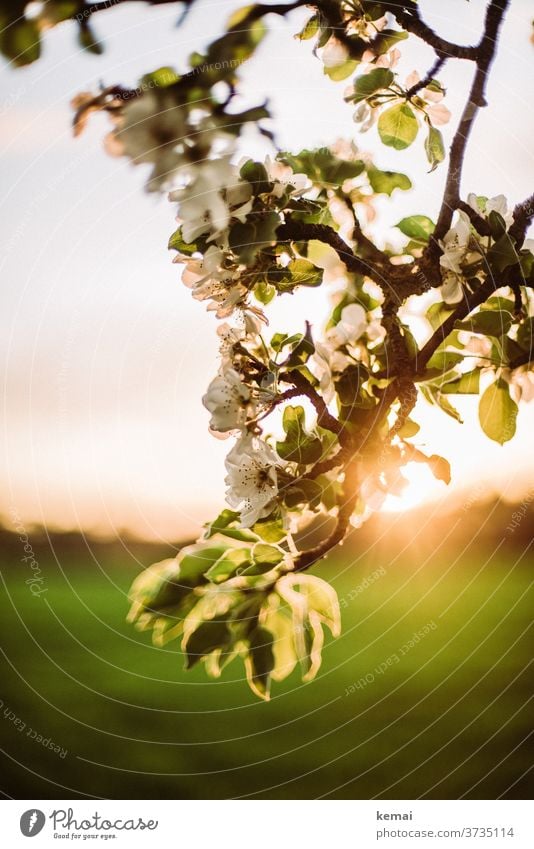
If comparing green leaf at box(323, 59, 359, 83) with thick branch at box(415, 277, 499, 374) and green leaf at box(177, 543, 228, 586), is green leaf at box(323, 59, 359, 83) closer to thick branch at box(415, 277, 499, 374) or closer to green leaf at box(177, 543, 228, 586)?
thick branch at box(415, 277, 499, 374)

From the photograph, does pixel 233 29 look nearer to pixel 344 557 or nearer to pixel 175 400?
pixel 175 400

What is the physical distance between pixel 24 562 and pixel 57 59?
357mm

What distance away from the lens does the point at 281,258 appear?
381 mm

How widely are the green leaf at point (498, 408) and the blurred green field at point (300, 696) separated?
20 centimetres

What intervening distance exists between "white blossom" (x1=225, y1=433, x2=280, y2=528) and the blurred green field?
221mm

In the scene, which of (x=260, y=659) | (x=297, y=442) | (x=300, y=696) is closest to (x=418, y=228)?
(x=297, y=442)

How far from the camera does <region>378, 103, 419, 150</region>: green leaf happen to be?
43 cm

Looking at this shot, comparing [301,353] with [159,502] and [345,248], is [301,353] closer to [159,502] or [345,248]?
[345,248]

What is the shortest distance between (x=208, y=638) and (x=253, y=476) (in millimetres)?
91

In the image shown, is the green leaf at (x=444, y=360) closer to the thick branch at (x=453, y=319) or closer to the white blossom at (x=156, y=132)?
the thick branch at (x=453, y=319)

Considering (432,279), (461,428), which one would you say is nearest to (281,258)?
(432,279)
